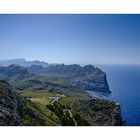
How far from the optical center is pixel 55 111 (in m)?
55.1

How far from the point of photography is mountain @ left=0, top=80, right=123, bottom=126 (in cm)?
3120

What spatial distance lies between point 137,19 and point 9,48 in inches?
771

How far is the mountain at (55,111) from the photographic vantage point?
3120 cm

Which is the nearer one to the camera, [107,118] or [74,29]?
[74,29]

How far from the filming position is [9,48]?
42469 mm
